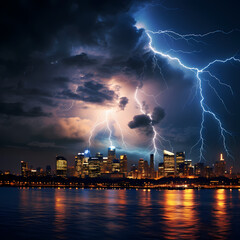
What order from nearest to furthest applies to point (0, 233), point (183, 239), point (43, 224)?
point (183, 239), point (0, 233), point (43, 224)

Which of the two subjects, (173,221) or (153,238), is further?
(173,221)

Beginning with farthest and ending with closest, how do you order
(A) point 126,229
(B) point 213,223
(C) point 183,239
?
(B) point 213,223 → (A) point 126,229 → (C) point 183,239

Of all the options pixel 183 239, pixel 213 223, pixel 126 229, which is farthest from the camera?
pixel 213 223

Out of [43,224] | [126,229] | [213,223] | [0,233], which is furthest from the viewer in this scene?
[213,223]

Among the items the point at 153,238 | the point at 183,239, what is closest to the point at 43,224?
the point at 153,238

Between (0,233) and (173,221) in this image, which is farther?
(173,221)

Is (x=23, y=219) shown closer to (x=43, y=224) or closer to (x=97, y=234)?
(x=43, y=224)

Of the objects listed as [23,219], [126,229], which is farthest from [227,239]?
[23,219]

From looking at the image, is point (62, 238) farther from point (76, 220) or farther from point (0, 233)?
point (76, 220)

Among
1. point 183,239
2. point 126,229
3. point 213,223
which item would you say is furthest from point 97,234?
point 213,223
